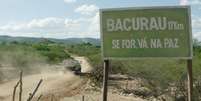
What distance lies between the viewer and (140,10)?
8.73 meters

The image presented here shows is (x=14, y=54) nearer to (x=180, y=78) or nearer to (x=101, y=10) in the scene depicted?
(x=180, y=78)

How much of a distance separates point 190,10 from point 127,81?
66.1ft

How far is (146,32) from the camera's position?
880 cm

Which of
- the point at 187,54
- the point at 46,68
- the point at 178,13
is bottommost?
the point at 46,68

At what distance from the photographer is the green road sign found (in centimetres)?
862

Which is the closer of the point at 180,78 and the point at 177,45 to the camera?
the point at 177,45

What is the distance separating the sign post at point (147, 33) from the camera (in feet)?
28.3

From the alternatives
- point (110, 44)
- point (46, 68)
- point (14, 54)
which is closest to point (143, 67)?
point (110, 44)

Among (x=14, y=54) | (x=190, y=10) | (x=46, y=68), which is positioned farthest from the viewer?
(x=14, y=54)

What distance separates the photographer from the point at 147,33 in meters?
8.80

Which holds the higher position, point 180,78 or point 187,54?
point 187,54

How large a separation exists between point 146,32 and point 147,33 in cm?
3

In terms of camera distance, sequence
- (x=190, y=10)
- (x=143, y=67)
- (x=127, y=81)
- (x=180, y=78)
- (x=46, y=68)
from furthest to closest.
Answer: (x=46, y=68), (x=127, y=81), (x=143, y=67), (x=180, y=78), (x=190, y=10)

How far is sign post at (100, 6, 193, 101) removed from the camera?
8.62 m
